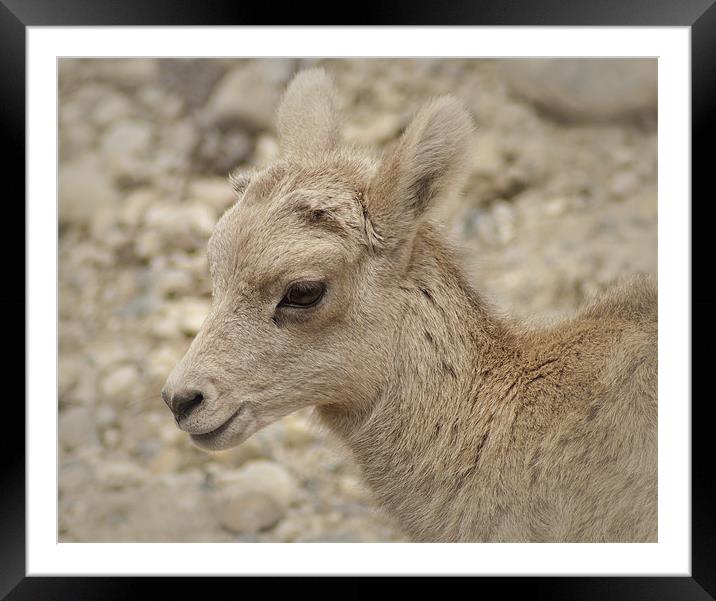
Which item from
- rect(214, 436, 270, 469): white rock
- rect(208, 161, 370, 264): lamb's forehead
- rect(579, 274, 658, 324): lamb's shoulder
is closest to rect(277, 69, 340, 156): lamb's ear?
rect(208, 161, 370, 264): lamb's forehead

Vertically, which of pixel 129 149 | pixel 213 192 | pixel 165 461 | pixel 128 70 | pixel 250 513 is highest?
pixel 128 70

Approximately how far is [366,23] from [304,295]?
1.38m

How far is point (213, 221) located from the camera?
5977mm

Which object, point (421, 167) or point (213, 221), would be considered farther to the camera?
point (213, 221)

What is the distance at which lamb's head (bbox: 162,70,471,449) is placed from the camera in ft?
10.1

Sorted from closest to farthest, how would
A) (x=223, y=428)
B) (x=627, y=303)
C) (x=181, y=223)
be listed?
1. (x=223, y=428)
2. (x=627, y=303)
3. (x=181, y=223)

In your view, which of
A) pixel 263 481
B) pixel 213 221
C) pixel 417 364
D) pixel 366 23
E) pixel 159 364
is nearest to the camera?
pixel 417 364

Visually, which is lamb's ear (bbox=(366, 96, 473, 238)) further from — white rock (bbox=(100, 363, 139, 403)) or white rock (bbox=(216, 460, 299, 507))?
white rock (bbox=(100, 363, 139, 403))

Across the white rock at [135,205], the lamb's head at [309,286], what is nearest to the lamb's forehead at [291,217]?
the lamb's head at [309,286]

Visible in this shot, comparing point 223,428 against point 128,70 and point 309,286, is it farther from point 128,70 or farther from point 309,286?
point 128,70

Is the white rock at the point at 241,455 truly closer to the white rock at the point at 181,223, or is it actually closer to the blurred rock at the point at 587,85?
the white rock at the point at 181,223

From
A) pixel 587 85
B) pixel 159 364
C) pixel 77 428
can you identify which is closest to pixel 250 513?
pixel 77 428

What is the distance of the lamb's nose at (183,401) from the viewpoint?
3.01 meters

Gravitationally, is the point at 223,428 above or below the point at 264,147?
below
